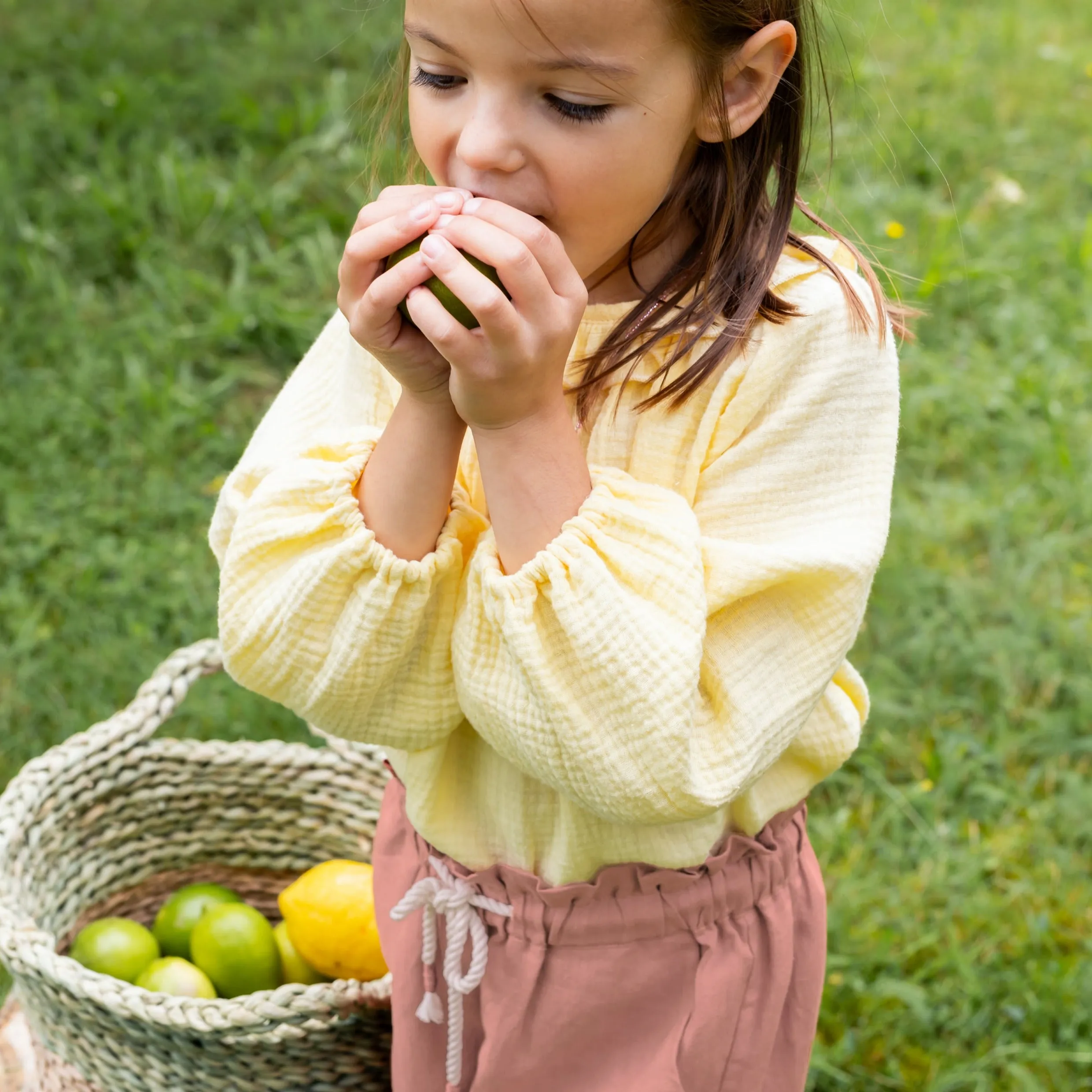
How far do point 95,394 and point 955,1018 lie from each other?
7.99ft

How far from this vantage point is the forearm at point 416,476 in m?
1.43

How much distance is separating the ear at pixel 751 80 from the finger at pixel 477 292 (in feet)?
1.07

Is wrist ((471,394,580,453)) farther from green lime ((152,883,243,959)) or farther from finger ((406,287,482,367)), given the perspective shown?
green lime ((152,883,243,959))

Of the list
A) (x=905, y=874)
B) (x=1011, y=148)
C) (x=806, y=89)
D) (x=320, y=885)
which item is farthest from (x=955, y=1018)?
(x=1011, y=148)

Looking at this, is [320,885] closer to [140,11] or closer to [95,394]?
[95,394]

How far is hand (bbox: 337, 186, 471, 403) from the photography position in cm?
133

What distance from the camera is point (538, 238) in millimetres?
1291

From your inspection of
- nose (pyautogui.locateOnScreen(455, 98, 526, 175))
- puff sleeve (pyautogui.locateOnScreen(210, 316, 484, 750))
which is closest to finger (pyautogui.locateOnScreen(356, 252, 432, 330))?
nose (pyautogui.locateOnScreen(455, 98, 526, 175))

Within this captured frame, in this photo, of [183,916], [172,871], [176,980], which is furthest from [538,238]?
[172,871]

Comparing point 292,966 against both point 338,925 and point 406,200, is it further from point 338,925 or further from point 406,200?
point 406,200

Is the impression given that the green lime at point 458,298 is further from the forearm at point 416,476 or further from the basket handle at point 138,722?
the basket handle at point 138,722

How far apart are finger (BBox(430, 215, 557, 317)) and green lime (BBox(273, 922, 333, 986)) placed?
4.56 feet

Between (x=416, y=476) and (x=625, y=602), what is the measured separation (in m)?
0.25

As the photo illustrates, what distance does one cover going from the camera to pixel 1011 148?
4711 mm
